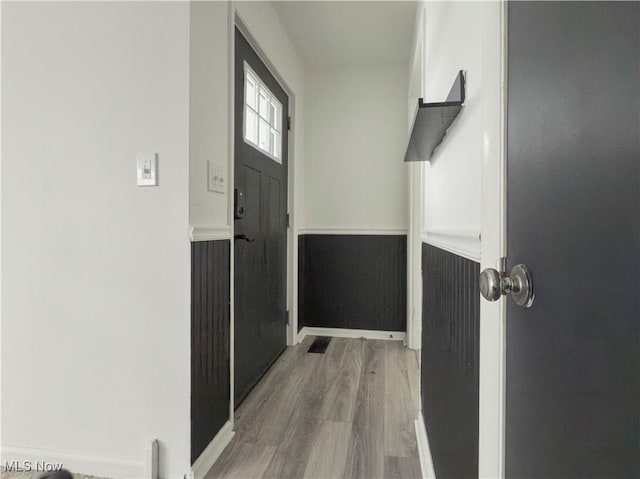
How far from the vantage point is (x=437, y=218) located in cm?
124

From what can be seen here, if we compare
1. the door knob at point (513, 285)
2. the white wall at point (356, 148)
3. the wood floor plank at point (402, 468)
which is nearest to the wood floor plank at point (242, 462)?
the wood floor plank at point (402, 468)

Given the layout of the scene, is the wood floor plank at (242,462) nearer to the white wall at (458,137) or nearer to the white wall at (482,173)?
the white wall at (482,173)

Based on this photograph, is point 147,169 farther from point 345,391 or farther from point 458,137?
point 345,391

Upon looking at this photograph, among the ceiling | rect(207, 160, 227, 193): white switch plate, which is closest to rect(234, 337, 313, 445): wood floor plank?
rect(207, 160, 227, 193): white switch plate

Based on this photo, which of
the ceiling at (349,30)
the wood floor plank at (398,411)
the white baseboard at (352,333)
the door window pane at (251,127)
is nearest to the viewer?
the wood floor plank at (398,411)

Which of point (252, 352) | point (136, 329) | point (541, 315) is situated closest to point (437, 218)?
point (541, 315)

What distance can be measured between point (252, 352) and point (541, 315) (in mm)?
1804

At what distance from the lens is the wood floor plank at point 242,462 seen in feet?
4.32

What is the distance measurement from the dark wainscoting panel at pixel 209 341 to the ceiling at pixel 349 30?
1.76m

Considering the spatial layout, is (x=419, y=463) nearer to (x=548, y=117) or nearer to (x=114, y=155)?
(x=548, y=117)

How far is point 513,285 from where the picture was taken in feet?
1.66

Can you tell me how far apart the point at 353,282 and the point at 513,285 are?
98.9 inches

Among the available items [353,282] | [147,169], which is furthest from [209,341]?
[353,282]

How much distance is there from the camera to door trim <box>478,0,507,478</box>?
563 mm
